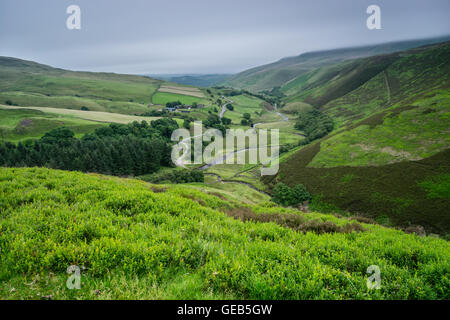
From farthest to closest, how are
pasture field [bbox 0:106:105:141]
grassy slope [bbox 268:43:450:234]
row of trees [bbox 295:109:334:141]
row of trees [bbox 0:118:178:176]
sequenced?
row of trees [bbox 295:109:334:141] → pasture field [bbox 0:106:105:141] → row of trees [bbox 0:118:178:176] → grassy slope [bbox 268:43:450:234]

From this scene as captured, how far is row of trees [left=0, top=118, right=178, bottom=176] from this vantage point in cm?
8850

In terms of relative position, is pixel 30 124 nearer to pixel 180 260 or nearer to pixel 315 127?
pixel 180 260

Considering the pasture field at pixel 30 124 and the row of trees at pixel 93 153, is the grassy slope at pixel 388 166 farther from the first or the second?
the pasture field at pixel 30 124

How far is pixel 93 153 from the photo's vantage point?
310 feet

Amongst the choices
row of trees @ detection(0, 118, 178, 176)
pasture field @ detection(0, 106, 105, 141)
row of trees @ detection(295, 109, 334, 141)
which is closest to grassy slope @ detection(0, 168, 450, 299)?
row of trees @ detection(0, 118, 178, 176)

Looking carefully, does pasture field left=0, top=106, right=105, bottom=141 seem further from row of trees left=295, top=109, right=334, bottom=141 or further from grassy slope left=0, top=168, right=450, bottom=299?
row of trees left=295, top=109, right=334, bottom=141

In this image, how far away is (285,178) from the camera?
287ft

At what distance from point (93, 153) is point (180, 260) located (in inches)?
4174

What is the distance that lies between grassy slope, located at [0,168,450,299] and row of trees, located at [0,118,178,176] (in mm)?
92856

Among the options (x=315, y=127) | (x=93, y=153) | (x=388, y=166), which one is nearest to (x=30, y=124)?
(x=93, y=153)

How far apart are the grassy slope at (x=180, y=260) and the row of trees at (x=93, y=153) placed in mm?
92856

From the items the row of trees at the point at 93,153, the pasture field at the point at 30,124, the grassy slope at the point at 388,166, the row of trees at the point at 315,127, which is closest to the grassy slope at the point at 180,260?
the grassy slope at the point at 388,166
